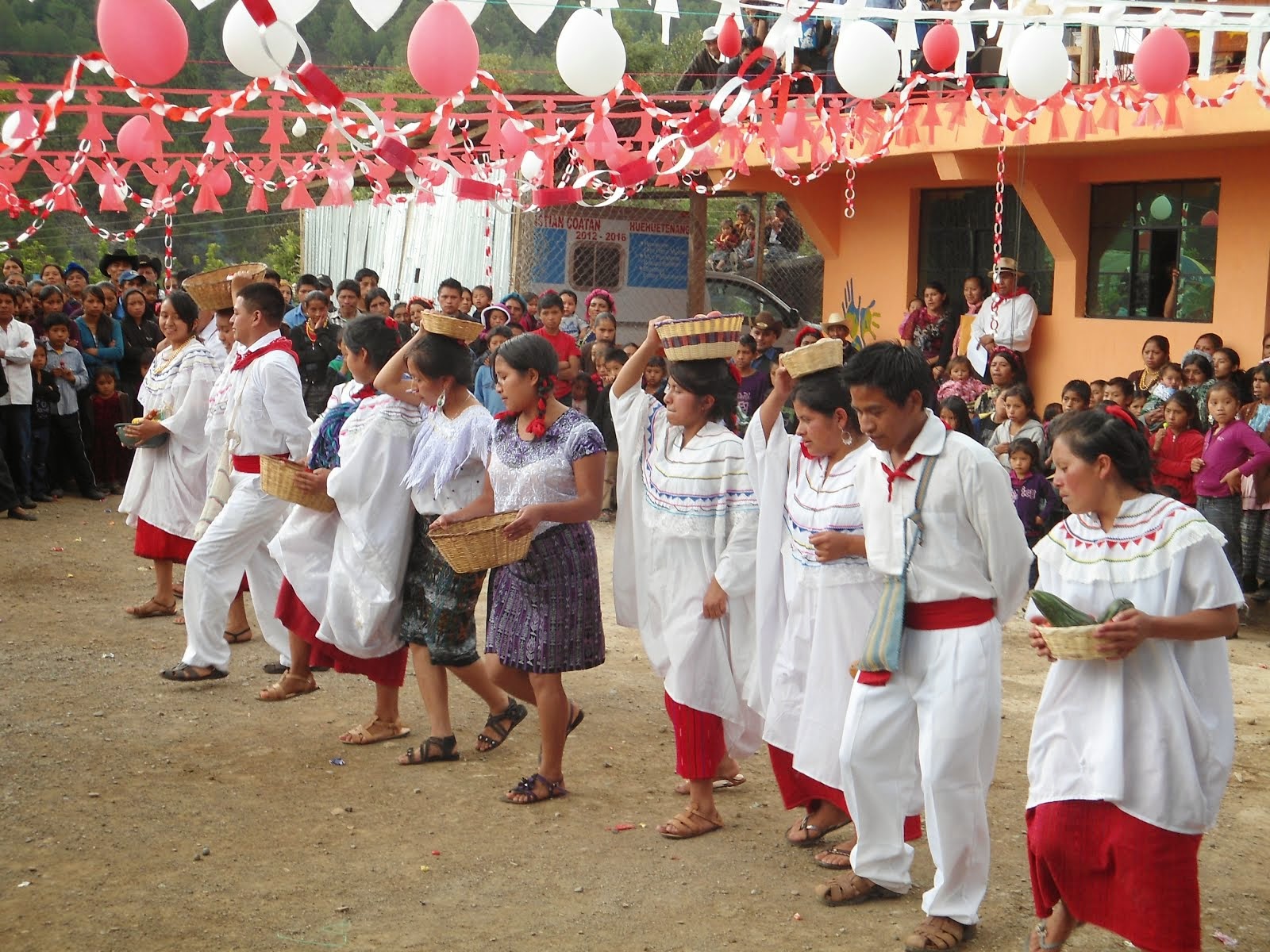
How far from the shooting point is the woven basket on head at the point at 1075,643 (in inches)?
136

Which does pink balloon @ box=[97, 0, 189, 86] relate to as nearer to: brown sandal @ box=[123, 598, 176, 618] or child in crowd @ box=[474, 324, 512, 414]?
brown sandal @ box=[123, 598, 176, 618]

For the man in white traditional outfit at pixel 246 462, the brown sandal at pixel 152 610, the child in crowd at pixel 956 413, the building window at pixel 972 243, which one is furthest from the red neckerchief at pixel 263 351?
the building window at pixel 972 243

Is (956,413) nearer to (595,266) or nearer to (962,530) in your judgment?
(962,530)

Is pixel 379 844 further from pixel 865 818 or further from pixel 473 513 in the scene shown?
pixel 865 818

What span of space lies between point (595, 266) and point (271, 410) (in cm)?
1193

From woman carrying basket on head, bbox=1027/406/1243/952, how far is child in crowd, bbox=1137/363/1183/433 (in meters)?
6.10

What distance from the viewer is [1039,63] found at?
7.75 m

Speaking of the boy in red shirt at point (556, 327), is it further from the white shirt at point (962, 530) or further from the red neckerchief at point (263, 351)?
the white shirt at point (962, 530)

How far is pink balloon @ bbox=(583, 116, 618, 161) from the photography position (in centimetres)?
881

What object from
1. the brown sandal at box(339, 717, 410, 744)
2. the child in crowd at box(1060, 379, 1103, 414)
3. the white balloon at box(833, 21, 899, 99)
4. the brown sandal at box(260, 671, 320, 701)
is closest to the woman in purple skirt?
the brown sandal at box(339, 717, 410, 744)

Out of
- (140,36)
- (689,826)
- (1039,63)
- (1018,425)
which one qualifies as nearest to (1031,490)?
(1018,425)

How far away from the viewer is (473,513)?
5383 millimetres

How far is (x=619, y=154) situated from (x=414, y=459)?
4.07 m

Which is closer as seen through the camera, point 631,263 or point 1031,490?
point 1031,490
